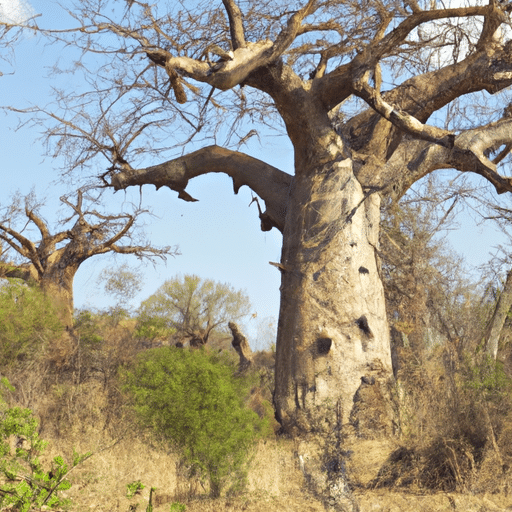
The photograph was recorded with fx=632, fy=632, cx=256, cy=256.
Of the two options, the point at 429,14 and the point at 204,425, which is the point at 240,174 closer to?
the point at 429,14

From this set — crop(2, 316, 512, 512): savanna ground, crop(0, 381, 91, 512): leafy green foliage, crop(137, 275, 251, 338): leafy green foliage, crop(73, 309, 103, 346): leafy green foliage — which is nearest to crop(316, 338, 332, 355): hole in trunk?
crop(2, 316, 512, 512): savanna ground

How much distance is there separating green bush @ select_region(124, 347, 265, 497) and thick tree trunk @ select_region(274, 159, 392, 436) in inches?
58.8

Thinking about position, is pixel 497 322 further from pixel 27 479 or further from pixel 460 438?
pixel 27 479

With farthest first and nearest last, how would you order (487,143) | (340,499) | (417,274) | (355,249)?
(417,274)
(487,143)
(355,249)
(340,499)

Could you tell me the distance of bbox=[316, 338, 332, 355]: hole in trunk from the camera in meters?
6.85

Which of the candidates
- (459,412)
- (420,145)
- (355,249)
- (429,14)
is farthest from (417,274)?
(459,412)

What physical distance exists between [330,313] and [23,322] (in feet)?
17.0

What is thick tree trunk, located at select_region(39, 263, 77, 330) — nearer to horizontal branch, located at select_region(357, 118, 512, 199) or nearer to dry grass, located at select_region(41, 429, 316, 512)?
dry grass, located at select_region(41, 429, 316, 512)

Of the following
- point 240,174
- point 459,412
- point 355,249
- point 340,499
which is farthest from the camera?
point 240,174

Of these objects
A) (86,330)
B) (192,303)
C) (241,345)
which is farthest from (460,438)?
(192,303)

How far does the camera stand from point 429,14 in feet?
24.6

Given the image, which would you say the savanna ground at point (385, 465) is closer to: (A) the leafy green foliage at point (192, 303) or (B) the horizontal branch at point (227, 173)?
(B) the horizontal branch at point (227, 173)

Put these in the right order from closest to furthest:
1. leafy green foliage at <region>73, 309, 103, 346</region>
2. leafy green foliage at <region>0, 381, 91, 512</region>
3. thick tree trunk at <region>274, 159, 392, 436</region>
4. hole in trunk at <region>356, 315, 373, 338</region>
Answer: leafy green foliage at <region>0, 381, 91, 512</region>
thick tree trunk at <region>274, 159, 392, 436</region>
hole in trunk at <region>356, 315, 373, 338</region>
leafy green foliage at <region>73, 309, 103, 346</region>

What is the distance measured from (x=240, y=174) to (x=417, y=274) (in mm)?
3547
